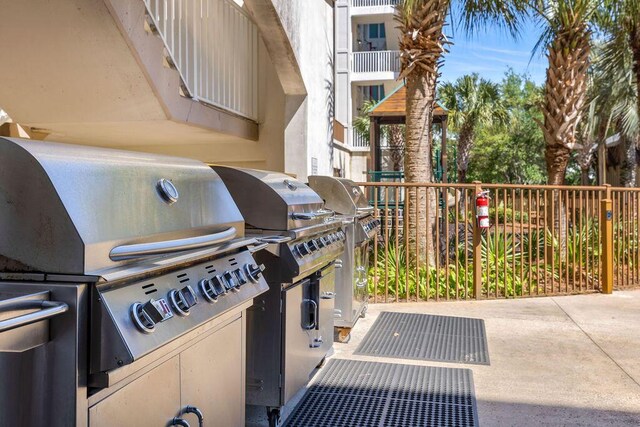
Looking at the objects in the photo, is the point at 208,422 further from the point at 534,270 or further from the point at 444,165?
the point at 444,165

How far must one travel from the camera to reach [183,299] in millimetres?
2094

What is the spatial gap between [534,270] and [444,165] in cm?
560

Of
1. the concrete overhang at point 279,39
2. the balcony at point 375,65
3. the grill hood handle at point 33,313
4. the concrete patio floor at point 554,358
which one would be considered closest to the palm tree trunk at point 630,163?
the balcony at point 375,65

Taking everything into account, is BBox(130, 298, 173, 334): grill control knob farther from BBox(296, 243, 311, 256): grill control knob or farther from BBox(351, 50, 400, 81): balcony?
BBox(351, 50, 400, 81): balcony

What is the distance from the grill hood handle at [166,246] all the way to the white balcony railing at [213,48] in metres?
3.42

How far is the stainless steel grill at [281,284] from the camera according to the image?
347 cm

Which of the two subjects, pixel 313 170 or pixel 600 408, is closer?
pixel 600 408

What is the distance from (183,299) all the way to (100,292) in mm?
404

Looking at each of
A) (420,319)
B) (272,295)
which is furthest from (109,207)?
(420,319)

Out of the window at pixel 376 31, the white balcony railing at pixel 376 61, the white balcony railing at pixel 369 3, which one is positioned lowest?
the white balcony railing at pixel 376 61

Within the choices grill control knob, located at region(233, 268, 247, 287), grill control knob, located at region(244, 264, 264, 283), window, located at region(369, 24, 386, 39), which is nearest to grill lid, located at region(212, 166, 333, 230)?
grill control knob, located at region(244, 264, 264, 283)

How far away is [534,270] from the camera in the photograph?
8.83m

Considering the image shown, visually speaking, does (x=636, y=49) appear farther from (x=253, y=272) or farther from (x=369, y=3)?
(x=369, y=3)

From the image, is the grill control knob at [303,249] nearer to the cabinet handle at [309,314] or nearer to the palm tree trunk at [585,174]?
the cabinet handle at [309,314]
